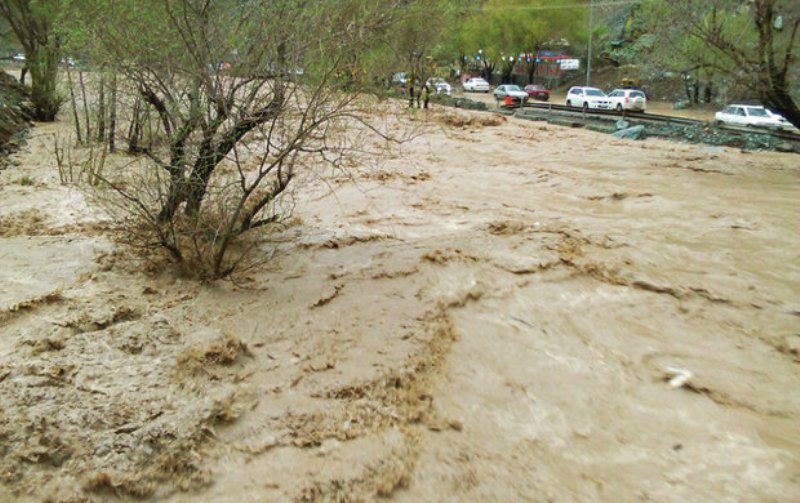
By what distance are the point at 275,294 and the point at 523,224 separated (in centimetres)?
446

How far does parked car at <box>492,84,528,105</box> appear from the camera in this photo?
32.5 metres

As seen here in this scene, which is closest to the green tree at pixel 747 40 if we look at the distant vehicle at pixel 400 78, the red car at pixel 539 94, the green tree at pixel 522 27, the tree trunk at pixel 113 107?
the distant vehicle at pixel 400 78

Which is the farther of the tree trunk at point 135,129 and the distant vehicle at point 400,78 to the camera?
the distant vehicle at point 400,78

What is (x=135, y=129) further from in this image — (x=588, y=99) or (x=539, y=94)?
(x=539, y=94)

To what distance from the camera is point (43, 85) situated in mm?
18922

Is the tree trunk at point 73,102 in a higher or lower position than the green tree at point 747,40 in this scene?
lower

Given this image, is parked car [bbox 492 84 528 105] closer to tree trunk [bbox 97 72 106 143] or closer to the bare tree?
tree trunk [bbox 97 72 106 143]

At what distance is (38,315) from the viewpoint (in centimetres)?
548

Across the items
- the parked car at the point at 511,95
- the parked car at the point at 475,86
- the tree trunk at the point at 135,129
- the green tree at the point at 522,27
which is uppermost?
the green tree at the point at 522,27

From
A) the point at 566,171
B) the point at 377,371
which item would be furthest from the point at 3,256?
the point at 566,171

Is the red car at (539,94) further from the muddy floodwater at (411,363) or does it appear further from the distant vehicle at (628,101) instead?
the muddy floodwater at (411,363)

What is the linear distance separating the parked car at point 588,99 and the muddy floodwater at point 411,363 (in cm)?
2210

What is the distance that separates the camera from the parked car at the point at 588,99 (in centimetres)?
3027

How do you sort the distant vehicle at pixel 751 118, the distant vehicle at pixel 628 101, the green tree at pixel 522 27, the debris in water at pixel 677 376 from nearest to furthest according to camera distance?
the debris in water at pixel 677 376 → the distant vehicle at pixel 751 118 → the distant vehicle at pixel 628 101 → the green tree at pixel 522 27
